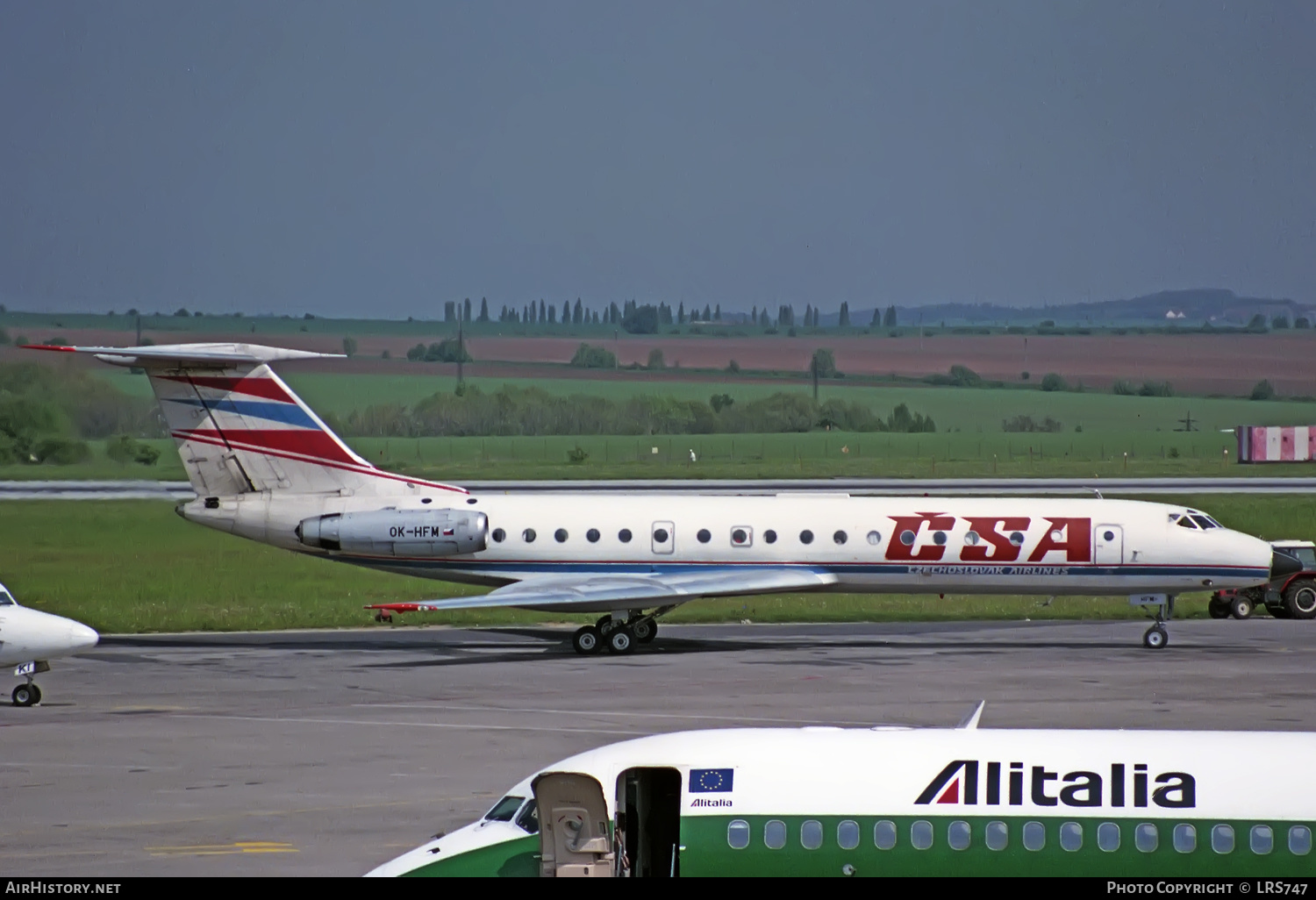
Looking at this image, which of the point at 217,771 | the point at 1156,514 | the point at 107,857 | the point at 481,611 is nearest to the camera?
the point at 107,857

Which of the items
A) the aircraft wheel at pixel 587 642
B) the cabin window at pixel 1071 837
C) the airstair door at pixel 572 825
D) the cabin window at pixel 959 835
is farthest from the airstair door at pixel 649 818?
the aircraft wheel at pixel 587 642

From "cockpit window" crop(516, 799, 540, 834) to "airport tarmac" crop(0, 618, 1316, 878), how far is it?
16.9ft

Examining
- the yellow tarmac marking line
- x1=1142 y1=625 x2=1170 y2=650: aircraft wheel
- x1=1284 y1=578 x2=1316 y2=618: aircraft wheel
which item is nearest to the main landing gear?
x1=1142 y1=625 x2=1170 y2=650: aircraft wheel

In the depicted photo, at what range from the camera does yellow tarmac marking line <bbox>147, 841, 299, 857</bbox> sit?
54.4ft

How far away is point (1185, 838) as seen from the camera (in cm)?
1120

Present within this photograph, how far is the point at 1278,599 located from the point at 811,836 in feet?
108

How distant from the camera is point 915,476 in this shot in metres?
80.4

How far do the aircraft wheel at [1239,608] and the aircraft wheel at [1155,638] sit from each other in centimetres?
769

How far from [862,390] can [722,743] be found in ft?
393

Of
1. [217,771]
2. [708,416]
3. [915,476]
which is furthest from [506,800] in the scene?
[708,416]

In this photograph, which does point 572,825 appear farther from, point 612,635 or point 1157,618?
point 1157,618

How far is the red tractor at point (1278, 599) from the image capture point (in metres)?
40.8

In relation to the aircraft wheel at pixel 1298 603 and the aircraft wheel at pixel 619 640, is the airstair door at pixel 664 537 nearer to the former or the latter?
the aircraft wheel at pixel 619 640

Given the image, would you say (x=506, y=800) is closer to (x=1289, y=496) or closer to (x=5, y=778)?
(x=5, y=778)
